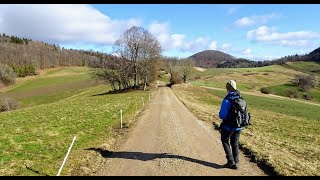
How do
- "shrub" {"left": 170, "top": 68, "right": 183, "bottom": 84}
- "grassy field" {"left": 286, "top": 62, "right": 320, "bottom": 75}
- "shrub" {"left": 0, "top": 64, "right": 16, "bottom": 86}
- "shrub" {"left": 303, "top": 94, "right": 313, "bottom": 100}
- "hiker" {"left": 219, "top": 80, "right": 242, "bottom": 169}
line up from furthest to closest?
"grassy field" {"left": 286, "top": 62, "right": 320, "bottom": 75}
"shrub" {"left": 0, "top": 64, "right": 16, "bottom": 86}
"shrub" {"left": 303, "top": 94, "right": 313, "bottom": 100}
"shrub" {"left": 170, "top": 68, "right": 183, "bottom": 84}
"hiker" {"left": 219, "top": 80, "right": 242, "bottom": 169}

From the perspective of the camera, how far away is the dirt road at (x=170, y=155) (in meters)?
10.3

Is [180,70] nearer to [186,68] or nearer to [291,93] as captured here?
[186,68]

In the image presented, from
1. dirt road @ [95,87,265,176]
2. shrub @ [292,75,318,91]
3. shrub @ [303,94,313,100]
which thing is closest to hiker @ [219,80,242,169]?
dirt road @ [95,87,265,176]

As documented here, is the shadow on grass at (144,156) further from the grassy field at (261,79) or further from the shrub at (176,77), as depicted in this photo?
the grassy field at (261,79)

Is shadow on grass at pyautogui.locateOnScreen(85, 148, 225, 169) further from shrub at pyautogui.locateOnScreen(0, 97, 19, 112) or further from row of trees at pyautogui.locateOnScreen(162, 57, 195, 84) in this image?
row of trees at pyautogui.locateOnScreen(162, 57, 195, 84)

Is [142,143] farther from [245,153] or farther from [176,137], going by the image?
[245,153]

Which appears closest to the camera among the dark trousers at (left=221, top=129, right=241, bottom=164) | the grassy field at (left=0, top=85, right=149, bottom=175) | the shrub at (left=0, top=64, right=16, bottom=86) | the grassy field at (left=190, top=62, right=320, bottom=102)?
the dark trousers at (left=221, top=129, right=241, bottom=164)

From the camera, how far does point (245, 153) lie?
43.0 feet

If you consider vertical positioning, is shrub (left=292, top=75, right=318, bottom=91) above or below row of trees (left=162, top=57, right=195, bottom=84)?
below

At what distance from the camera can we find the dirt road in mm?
10336

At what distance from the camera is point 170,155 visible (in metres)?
12.4

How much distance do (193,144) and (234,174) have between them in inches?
179
